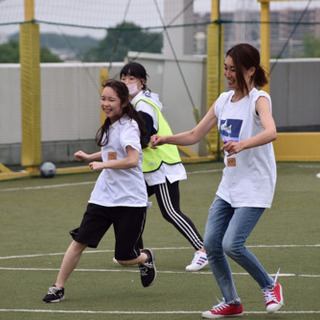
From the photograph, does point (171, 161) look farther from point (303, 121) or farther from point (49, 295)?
point (303, 121)

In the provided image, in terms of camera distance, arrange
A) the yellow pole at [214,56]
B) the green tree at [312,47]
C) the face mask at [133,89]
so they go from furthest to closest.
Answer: the green tree at [312,47]
the yellow pole at [214,56]
the face mask at [133,89]

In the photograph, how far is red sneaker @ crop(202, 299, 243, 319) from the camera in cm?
632

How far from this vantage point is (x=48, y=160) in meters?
17.4

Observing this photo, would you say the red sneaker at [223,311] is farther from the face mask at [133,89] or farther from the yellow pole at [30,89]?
the yellow pole at [30,89]

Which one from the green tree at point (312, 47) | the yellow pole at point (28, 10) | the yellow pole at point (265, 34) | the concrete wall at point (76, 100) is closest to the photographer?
the yellow pole at point (28, 10)

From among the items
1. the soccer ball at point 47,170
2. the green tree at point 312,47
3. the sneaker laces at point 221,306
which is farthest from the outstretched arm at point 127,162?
the green tree at point 312,47

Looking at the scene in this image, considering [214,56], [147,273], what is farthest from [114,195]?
[214,56]

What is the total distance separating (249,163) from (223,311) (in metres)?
1.05

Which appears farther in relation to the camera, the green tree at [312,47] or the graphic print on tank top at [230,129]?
the green tree at [312,47]

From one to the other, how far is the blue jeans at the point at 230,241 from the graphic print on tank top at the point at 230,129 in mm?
439

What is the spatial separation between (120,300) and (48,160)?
1063 cm

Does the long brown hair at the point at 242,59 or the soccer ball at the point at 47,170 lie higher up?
the long brown hair at the point at 242,59

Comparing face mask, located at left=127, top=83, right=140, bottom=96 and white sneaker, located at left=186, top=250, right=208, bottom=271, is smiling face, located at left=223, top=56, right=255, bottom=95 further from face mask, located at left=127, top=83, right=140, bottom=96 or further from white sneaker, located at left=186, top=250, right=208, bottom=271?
white sneaker, located at left=186, top=250, right=208, bottom=271

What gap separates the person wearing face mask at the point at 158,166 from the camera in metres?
8.18
